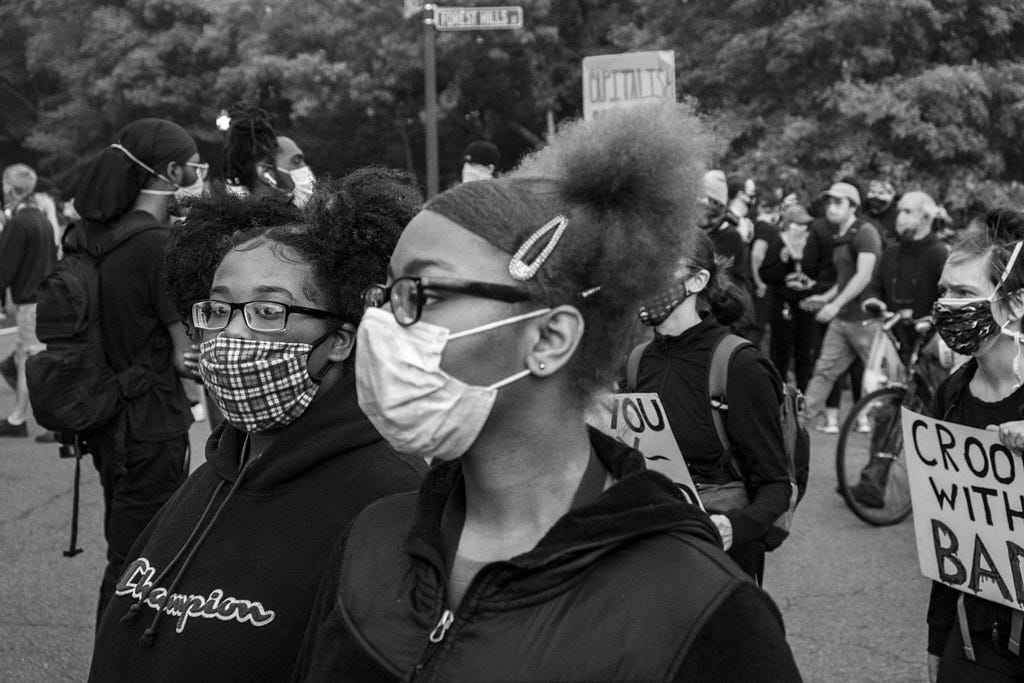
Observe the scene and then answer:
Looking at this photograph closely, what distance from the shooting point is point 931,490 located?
3803mm

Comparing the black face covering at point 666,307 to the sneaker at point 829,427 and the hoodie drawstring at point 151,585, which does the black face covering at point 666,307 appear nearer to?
the hoodie drawstring at point 151,585

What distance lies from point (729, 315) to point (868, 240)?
6540 mm

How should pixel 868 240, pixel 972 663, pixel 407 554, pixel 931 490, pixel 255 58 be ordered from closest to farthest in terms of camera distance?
pixel 407 554 < pixel 972 663 < pixel 931 490 < pixel 868 240 < pixel 255 58

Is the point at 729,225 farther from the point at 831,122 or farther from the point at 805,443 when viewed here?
the point at 831,122

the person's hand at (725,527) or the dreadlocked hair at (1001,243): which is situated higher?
the dreadlocked hair at (1001,243)

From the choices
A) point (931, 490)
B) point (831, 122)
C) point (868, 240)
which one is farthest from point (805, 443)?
point (831, 122)

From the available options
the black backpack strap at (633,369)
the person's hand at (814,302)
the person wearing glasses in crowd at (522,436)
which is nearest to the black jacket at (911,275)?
the person's hand at (814,302)

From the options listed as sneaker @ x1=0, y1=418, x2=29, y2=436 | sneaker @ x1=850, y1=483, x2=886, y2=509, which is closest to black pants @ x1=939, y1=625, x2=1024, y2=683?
sneaker @ x1=850, y1=483, x2=886, y2=509

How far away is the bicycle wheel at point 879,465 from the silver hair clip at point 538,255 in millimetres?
6103

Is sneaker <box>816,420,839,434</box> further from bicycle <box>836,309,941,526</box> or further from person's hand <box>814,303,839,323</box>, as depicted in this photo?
bicycle <box>836,309,941,526</box>

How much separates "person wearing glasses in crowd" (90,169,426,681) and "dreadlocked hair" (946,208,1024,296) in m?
1.79

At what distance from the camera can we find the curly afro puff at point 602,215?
1.93 metres

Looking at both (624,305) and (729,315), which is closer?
(624,305)

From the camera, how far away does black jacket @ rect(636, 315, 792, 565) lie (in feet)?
12.4
